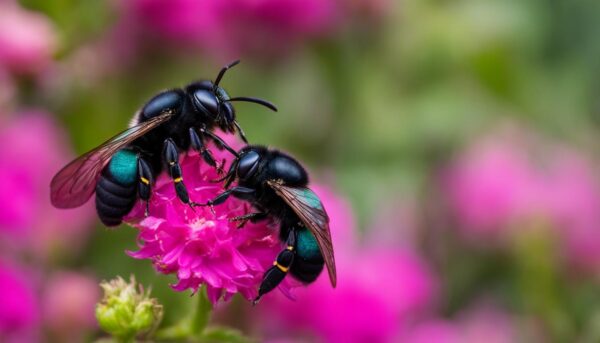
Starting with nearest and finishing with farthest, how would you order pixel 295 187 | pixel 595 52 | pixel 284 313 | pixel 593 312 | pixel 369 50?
pixel 295 187
pixel 284 313
pixel 593 312
pixel 369 50
pixel 595 52

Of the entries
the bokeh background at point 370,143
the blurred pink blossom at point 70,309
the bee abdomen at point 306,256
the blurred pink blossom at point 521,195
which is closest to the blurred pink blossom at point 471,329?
the bokeh background at point 370,143

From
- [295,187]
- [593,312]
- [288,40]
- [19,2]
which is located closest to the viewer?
[295,187]

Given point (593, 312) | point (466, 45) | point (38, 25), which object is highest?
point (38, 25)

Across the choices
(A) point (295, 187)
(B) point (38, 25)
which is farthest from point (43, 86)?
(A) point (295, 187)

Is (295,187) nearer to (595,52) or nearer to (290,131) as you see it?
(290,131)

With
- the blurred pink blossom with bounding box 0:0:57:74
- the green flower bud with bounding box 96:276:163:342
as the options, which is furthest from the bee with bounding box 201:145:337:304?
the blurred pink blossom with bounding box 0:0:57:74

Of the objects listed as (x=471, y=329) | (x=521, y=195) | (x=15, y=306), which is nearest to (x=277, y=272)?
(x=15, y=306)
